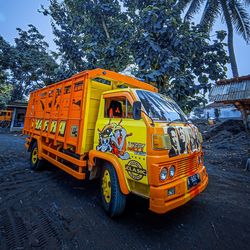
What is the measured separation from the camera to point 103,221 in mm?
2930

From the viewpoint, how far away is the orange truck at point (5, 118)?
24781 millimetres

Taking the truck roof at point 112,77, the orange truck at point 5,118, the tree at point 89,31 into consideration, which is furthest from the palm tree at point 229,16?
the orange truck at point 5,118

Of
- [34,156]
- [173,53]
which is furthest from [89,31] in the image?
[34,156]

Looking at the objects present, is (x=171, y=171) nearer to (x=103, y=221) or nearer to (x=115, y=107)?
(x=103, y=221)

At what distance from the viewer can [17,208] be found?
10.6ft

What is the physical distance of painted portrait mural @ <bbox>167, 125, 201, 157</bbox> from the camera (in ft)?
8.90

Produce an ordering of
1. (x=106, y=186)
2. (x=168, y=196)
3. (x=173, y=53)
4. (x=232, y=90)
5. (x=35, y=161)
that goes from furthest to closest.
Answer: (x=232, y=90) → (x=173, y=53) → (x=35, y=161) → (x=106, y=186) → (x=168, y=196)

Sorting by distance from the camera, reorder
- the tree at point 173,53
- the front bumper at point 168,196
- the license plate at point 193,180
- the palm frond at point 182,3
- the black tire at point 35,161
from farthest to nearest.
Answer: the palm frond at point 182,3, the tree at point 173,53, the black tire at point 35,161, the license plate at point 193,180, the front bumper at point 168,196

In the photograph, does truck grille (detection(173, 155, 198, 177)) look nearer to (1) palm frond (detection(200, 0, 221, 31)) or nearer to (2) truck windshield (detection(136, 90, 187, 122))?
(2) truck windshield (detection(136, 90, 187, 122))

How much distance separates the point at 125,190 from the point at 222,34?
9018 millimetres

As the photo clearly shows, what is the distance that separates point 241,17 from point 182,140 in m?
15.2

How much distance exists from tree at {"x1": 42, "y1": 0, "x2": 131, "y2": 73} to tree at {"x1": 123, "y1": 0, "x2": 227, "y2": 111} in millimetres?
1875

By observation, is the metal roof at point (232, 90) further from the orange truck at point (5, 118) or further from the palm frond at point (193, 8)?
the orange truck at point (5, 118)

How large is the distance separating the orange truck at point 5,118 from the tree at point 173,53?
24.2 m
